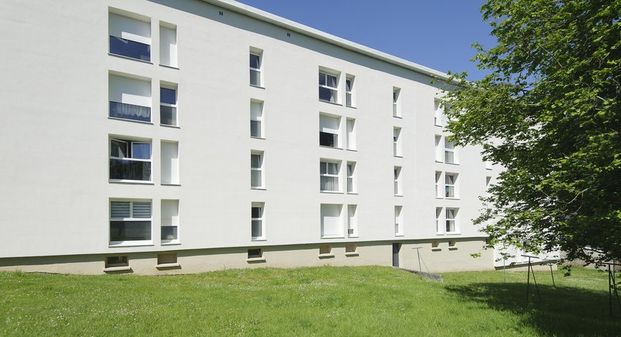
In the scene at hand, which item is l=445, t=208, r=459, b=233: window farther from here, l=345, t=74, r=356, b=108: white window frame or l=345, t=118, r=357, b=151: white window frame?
l=345, t=74, r=356, b=108: white window frame

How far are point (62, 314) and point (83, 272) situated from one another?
24.2ft

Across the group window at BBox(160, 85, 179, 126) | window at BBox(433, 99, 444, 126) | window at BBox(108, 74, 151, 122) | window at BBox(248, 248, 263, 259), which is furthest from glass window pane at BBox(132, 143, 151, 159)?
window at BBox(433, 99, 444, 126)

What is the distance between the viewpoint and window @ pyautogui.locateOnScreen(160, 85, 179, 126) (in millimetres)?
18242

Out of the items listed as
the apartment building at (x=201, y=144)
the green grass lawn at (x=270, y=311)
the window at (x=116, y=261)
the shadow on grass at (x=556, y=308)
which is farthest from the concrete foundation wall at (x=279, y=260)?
the shadow on grass at (x=556, y=308)

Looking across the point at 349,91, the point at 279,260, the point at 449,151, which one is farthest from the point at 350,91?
the point at 279,260

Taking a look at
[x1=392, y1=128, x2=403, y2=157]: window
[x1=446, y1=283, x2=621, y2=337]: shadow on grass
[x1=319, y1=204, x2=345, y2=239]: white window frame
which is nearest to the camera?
[x1=446, y1=283, x2=621, y2=337]: shadow on grass

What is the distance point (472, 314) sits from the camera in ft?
34.5

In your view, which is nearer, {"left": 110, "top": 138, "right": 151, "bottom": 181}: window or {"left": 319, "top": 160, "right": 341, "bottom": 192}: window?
{"left": 110, "top": 138, "right": 151, "bottom": 181}: window

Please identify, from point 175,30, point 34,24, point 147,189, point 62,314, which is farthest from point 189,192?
point 62,314

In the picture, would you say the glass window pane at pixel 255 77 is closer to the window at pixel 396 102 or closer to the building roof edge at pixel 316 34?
the building roof edge at pixel 316 34

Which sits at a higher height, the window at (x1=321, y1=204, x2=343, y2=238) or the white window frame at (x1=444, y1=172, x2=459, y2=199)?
the white window frame at (x1=444, y1=172, x2=459, y2=199)

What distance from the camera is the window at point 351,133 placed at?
24.6 metres

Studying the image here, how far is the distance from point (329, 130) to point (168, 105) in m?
8.69

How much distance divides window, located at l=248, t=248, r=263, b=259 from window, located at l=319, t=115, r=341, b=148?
643 cm
